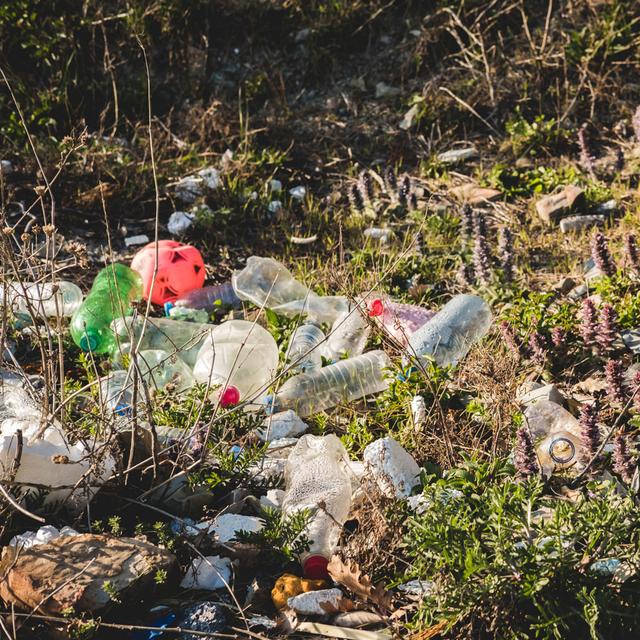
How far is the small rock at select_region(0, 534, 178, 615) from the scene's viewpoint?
5.96ft

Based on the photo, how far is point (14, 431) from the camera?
89.1 inches

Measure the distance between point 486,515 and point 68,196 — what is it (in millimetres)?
3605

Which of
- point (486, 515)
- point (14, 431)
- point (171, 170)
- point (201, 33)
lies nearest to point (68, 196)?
point (171, 170)

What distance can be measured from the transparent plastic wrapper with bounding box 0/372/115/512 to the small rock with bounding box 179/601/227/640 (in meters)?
0.47

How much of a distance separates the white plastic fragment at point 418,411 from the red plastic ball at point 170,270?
156cm

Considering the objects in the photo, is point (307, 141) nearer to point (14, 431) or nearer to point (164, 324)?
point (164, 324)

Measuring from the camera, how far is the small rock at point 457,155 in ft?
16.3

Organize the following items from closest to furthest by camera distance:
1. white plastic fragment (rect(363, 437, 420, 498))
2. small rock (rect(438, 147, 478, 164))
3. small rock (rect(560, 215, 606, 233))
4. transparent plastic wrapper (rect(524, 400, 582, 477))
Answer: white plastic fragment (rect(363, 437, 420, 498)) → transparent plastic wrapper (rect(524, 400, 582, 477)) → small rock (rect(560, 215, 606, 233)) → small rock (rect(438, 147, 478, 164))

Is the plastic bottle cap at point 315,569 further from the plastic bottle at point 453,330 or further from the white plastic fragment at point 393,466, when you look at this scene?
the plastic bottle at point 453,330

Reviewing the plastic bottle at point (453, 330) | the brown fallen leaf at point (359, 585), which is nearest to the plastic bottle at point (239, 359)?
the plastic bottle at point (453, 330)

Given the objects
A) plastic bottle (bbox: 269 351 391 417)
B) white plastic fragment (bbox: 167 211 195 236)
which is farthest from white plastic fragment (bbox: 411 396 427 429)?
white plastic fragment (bbox: 167 211 195 236)

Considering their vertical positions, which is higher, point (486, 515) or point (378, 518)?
point (486, 515)

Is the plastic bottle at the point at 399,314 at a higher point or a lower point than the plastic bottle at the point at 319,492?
lower

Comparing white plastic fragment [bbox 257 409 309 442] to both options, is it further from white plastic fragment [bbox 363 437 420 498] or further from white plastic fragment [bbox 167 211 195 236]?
white plastic fragment [bbox 167 211 195 236]
